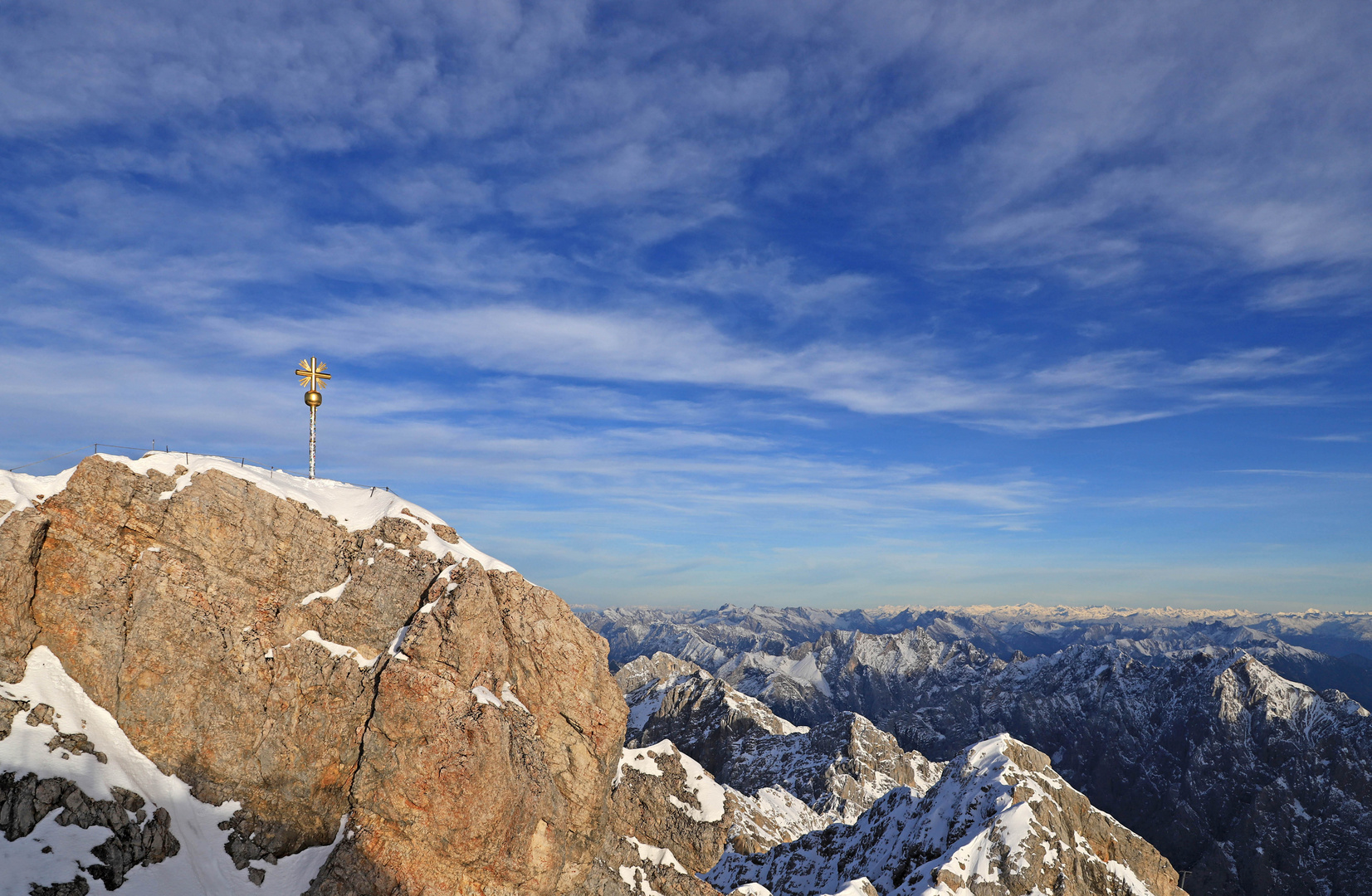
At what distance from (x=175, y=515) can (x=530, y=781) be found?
47549 mm

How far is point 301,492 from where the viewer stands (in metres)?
88.3

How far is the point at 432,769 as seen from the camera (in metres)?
72.4

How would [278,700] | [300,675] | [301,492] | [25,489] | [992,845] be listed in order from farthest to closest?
[992,845] → [301,492] → [300,675] → [278,700] → [25,489]

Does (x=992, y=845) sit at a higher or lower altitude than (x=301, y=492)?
lower

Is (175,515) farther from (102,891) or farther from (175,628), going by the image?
(102,891)

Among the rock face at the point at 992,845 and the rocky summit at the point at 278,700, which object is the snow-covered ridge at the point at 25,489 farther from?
the rock face at the point at 992,845

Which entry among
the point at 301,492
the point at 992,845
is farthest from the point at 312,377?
the point at 992,845

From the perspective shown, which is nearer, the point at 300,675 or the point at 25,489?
the point at 25,489

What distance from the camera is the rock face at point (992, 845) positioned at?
342 ft

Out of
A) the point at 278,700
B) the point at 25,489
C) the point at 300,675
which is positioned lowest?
the point at 278,700

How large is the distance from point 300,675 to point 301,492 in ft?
76.1

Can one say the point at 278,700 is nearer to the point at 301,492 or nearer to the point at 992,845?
the point at 301,492

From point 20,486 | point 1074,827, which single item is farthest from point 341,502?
point 1074,827

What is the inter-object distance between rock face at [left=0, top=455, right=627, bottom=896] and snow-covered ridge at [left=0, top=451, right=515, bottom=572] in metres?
0.59
